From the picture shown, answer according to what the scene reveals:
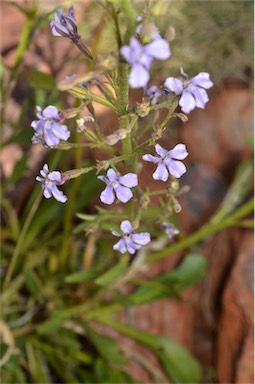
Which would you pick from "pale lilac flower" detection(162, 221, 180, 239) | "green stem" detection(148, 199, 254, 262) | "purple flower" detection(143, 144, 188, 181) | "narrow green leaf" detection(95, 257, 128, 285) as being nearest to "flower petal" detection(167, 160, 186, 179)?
"purple flower" detection(143, 144, 188, 181)

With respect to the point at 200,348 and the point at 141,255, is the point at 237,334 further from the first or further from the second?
the point at 141,255

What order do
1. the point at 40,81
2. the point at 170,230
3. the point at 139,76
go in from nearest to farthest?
the point at 139,76
the point at 170,230
the point at 40,81

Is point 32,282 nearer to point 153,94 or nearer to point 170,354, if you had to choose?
point 170,354

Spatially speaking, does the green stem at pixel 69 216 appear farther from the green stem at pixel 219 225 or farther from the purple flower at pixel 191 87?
the purple flower at pixel 191 87

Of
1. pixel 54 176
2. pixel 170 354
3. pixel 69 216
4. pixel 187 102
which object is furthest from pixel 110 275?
pixel 187 102

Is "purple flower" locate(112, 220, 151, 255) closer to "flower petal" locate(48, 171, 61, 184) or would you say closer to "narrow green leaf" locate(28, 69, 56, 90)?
"flower petal" locate(48, 171, 61, 184)

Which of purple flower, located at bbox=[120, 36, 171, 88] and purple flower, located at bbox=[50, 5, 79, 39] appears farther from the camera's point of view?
purple flower, located at bbox=[50, 5, 79, 39]
